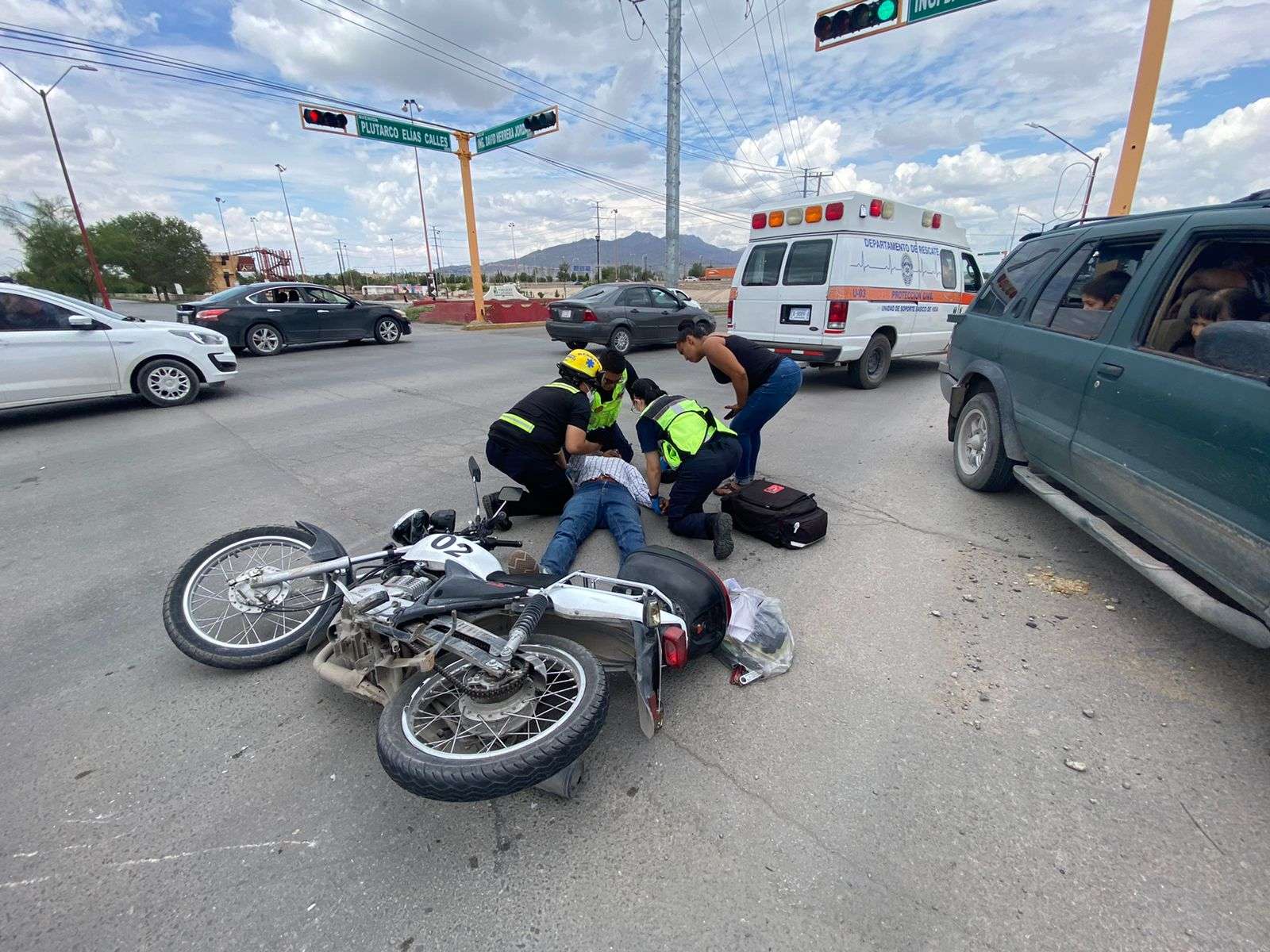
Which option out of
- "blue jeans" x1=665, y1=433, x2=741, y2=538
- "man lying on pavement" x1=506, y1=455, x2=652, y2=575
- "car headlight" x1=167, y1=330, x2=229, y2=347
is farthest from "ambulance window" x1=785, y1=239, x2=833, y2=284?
"car headlight" x1=167, y1=330, x2=229, y2=347

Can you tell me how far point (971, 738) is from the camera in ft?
7.08

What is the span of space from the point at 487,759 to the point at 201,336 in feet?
28.5

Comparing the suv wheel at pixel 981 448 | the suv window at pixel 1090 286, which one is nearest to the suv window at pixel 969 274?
the suv wheel at pixel 981 448

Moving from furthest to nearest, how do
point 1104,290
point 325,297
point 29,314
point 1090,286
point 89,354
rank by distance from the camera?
point 325,297 → point 89,354 → point 29,314 → point 1090,286 → point 1104,290

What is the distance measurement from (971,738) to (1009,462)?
276 cm

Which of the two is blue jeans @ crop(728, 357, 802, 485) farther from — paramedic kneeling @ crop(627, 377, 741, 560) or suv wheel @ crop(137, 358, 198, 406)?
suv wheel @ crop(137, 358, 198, 406)

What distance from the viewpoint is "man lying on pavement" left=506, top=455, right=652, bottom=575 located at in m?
3.22

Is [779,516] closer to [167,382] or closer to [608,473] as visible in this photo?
[608,473]

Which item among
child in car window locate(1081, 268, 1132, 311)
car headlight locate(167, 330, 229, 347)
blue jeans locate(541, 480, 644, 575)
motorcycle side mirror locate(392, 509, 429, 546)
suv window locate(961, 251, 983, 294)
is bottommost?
blue jeans locate(541, 480, 644, 575)

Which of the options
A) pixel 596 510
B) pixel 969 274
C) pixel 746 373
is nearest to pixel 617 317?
pixel 969 274

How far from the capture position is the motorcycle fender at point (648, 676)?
6.61ft

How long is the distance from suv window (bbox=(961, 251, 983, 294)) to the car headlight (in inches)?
454

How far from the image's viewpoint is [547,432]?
3902 millimetres

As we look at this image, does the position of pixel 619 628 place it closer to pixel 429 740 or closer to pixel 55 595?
pixel 429 740
